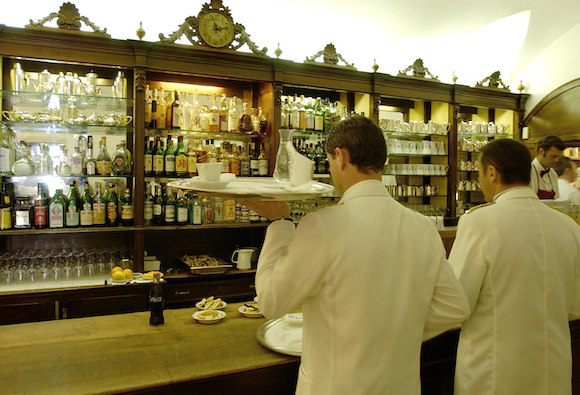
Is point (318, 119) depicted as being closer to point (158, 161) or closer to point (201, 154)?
point (201, 154)

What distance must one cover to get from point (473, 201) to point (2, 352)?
210 inches

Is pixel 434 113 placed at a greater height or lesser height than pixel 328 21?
lesser

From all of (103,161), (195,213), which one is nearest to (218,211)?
(195,213)

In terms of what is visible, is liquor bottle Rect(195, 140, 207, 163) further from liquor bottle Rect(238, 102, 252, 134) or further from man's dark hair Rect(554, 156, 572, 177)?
man's dark hair Rect(554, 156, 572, 177)

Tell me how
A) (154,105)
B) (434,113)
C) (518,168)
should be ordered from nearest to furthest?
(518,168) < (154,105) < (434,113)

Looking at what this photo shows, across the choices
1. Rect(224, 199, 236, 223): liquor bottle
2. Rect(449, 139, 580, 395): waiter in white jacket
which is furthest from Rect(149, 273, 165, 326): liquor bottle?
Rect(224, 199, 236, 223): liquor bottle

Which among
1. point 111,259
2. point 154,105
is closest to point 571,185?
point 154,105

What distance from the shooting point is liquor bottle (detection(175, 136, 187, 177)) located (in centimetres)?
381

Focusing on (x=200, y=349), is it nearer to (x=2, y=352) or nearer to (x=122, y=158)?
(x=2, y=352)

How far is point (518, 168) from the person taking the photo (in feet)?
5.75

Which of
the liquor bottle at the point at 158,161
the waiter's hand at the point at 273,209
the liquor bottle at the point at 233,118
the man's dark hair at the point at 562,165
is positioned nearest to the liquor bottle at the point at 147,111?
the liquor bottle at the point at 158,161

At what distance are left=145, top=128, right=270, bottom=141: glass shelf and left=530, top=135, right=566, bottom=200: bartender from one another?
8.53 ft

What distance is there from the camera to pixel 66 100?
345 centimetres

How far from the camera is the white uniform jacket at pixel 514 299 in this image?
164 cm
